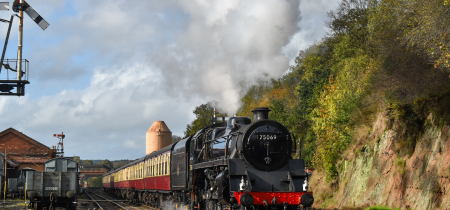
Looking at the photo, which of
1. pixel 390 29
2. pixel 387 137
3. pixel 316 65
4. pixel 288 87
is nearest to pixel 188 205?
pixel 387 137

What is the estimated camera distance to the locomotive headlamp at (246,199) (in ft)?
38.9

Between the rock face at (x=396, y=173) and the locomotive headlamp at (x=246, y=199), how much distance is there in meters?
5.88

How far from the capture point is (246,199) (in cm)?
1191

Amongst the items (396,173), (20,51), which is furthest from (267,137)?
(20,51)

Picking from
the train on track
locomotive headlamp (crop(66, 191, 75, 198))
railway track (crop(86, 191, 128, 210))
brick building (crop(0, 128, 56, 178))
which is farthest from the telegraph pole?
brick building (crop(0, 128, 56, 178))

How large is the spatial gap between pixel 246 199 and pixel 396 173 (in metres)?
7.90

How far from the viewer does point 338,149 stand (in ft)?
83.8

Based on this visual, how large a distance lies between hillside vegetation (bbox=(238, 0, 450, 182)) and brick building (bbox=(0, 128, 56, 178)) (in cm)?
2613

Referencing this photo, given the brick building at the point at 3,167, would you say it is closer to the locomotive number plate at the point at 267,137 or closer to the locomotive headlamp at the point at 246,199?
the locomotive number plate at the point at 267,137

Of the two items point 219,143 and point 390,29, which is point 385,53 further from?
point 219,143

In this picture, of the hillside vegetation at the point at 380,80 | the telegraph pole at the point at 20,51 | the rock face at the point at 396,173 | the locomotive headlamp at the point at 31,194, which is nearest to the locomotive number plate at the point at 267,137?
the hillside vegetation at the point at 380,80

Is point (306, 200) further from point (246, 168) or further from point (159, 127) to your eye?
point (159, 127)

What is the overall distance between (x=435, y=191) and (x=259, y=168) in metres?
5.79

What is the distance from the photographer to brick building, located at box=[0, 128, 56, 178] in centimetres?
5219
